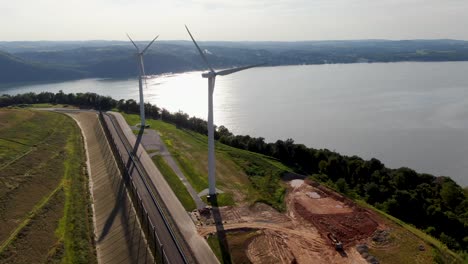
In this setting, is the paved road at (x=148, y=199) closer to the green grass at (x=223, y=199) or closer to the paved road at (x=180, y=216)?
the paved road at (x=180, y=216)

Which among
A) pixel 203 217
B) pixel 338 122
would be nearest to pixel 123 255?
pixel 203 217

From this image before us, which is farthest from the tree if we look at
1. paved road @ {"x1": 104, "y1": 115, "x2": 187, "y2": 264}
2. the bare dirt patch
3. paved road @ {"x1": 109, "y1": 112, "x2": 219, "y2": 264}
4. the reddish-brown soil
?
the bare dirt patch

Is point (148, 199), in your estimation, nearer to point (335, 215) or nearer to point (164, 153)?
point (164, 153)

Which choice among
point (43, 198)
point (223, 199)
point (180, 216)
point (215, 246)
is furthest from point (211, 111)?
point (43, 198)

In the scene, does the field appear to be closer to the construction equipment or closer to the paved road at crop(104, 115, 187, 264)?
the construction equipment

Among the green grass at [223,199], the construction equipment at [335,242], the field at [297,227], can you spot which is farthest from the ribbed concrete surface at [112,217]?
the construction equipment at [335,242]
